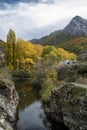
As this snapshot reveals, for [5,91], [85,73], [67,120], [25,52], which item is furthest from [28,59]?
[67,120]

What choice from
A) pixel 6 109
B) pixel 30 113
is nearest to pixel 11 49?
pixel 30 113

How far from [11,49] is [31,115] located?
60.9 metres

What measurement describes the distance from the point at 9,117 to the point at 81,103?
11.4 m

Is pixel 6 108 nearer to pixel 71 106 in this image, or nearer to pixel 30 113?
pixel 71 106

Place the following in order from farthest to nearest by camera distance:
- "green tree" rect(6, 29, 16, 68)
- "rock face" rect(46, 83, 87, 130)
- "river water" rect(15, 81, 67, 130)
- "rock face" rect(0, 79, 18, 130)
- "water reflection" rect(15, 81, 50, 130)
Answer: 1. "green tree" rect(6, 29, 16, 68)
2. "water reflection" rect(15, 81, 50, 130)
3. "river water" rect(15, 81, 67, 130)
4. "rock face" rect(0, 79, 18, 130)
5. "rock face" rect(46, 83, 87, 130)

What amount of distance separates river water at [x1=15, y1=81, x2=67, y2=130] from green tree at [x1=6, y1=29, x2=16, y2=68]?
3640 centimetres

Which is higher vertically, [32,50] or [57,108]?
[32,50]

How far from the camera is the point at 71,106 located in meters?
37.7

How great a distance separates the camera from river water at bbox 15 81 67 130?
42.2 metres

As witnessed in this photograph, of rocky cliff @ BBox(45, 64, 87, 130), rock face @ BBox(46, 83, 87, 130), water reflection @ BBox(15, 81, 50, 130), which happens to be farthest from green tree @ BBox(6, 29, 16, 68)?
rock face @ BBox(46, 83, 87, 130)

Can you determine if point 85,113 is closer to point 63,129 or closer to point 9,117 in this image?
point 63,129

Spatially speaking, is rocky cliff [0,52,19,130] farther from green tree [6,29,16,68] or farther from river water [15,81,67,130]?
green tree [6,29,16,68]

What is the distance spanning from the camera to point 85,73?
2303 inches

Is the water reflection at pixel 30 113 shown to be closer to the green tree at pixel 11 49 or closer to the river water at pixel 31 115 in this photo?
the river water at pixel 31 115
